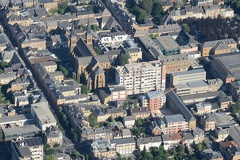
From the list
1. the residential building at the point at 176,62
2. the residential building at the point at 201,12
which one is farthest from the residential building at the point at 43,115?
the residential building at the point at 201,12

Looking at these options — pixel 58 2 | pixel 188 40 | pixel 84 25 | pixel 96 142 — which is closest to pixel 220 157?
pixel 96 142

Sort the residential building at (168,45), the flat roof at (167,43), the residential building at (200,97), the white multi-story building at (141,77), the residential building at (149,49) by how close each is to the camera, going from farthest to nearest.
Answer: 1. the flat roof at (167,43)
2. the residential building at (168,45)
3. the residential building at (149,49)
4. the white multi-story building at (141,77)
5. the residential building at (200,97)

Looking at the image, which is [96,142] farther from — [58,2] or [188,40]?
[58,2]

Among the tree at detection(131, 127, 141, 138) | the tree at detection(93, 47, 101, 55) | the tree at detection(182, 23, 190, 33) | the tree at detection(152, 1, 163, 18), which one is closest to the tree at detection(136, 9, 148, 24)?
the tree at detection(152, 1, 163, 18)

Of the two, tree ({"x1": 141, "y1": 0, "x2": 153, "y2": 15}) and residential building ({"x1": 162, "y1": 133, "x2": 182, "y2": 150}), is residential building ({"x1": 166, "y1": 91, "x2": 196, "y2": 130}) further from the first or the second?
tree ({"x1": 141, "y1": 0, "x2": 153, "y2": 15})

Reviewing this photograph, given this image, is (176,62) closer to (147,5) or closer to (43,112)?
(147,5)

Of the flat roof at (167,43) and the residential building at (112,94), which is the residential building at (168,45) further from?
the residential building at (112,94)
